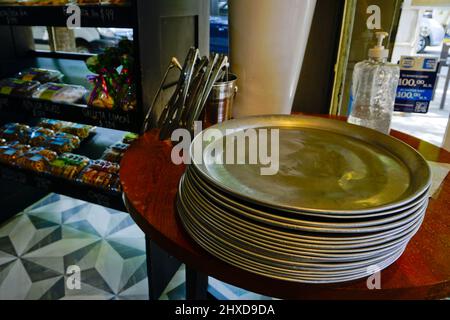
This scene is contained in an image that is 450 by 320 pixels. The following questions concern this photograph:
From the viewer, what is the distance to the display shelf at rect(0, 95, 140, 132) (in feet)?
5.00

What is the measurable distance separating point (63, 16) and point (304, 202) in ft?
4.57

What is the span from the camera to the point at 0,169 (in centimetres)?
194

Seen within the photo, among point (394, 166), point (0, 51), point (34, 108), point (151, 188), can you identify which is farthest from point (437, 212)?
point (0, 51)

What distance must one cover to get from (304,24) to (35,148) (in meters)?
1.66

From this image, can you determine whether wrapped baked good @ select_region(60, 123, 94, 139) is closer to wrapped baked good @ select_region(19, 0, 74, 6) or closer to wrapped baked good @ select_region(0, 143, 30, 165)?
wrapped baked good @ select_region(0, 143, 30, 165)

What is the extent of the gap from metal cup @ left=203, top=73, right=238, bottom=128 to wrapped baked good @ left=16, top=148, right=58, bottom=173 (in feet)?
3.98

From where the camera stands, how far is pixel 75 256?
1.97 meters

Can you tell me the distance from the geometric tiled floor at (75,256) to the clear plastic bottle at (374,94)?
107 centimetres

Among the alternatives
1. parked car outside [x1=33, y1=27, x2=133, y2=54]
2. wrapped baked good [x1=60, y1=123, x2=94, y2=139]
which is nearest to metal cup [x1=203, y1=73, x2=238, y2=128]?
wrapped baked good [x1=60, y1=123, x2=94, y2=139]

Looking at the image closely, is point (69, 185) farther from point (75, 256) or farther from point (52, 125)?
point (52, 125)

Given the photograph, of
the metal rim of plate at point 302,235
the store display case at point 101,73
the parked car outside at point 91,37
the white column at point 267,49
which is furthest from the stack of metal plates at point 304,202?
the parked car outside at point 91,37

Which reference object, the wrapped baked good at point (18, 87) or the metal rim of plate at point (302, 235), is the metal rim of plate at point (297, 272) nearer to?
the metal rim of plate at point (302, 235)

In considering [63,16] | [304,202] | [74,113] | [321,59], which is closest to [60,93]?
[74,113]

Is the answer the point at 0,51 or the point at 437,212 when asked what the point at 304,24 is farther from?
the point at 0,51
